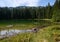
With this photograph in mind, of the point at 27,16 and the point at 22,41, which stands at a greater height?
the point at 22,41

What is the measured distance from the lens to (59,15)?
6475 centimetres

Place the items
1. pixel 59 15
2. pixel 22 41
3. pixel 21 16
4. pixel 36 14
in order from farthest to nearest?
1. pixel 21 16
2. pixel 36 14
3. pixel 59 15
4. pixel 22 41

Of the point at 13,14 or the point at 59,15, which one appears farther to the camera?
the point at 13,14

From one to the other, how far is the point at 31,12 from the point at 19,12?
9645mm

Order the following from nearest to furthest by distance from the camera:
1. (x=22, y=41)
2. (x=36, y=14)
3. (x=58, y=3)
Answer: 1. (x=22, y=41)
2. (x=58, y=3)
3. (x=36, y=14)

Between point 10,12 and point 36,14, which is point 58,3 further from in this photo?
point 10,12

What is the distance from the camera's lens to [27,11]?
15150cm

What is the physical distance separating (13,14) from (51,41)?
12419 centimetres

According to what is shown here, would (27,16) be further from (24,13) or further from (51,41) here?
(51,41)

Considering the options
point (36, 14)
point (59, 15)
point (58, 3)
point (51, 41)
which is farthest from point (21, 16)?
point (51, 41)

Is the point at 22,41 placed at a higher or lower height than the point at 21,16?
higher

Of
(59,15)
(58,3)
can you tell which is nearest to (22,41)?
(59,15)

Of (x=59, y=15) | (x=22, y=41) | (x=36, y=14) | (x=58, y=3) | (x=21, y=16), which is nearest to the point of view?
(x=22, y=41)

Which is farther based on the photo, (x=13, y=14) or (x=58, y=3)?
(x=13, y=14)
